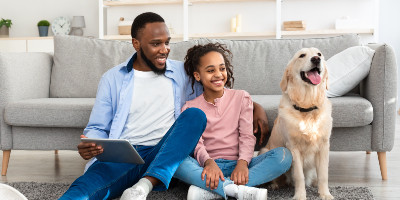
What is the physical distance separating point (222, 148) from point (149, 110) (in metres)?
0.38

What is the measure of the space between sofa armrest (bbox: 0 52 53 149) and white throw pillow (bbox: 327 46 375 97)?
1837 millimetres

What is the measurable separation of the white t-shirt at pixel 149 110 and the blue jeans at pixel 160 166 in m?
0.14

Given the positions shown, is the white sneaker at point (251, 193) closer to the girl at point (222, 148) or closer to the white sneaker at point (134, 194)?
the girl at point (222, 148)

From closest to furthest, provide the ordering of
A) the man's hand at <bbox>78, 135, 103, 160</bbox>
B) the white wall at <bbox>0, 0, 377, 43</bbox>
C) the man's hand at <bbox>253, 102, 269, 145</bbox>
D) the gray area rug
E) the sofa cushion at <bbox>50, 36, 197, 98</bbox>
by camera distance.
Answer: the man's hand at <bbox>78, 135, 103, 160</bbox>
the gray area rug
the man's hand at <bbox>253, 102, 269, 145</bbox>
the sofa cushion at <bbox>50, 36, 197, 98</bbox>
the white wall at <bbox>0, 0, 377, 43</bbox>

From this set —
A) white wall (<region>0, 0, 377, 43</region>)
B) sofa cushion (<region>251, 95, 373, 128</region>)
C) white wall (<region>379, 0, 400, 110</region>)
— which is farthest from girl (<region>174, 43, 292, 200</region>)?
white wall (<region>379, 0, 400, 110</region>)

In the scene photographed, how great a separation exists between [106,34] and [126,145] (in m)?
4.90

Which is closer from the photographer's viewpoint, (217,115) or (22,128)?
(217,115)

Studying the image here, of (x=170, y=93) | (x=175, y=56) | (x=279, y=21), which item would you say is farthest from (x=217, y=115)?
(x=279, y=21)

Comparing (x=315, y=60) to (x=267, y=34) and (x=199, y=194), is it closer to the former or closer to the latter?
(x=199, y=194)

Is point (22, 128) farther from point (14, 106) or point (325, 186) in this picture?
point (325, 186)

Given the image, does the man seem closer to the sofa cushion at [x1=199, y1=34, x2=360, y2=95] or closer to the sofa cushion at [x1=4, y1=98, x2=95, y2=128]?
the sofa cushion at [x1=4, y1=98, x2=95, y2=128]

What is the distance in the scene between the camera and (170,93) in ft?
7.00

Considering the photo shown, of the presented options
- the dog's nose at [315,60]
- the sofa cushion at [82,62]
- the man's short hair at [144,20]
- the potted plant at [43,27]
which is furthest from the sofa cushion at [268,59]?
the potted plant at [43,27]

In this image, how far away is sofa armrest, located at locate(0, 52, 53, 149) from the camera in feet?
8.55
